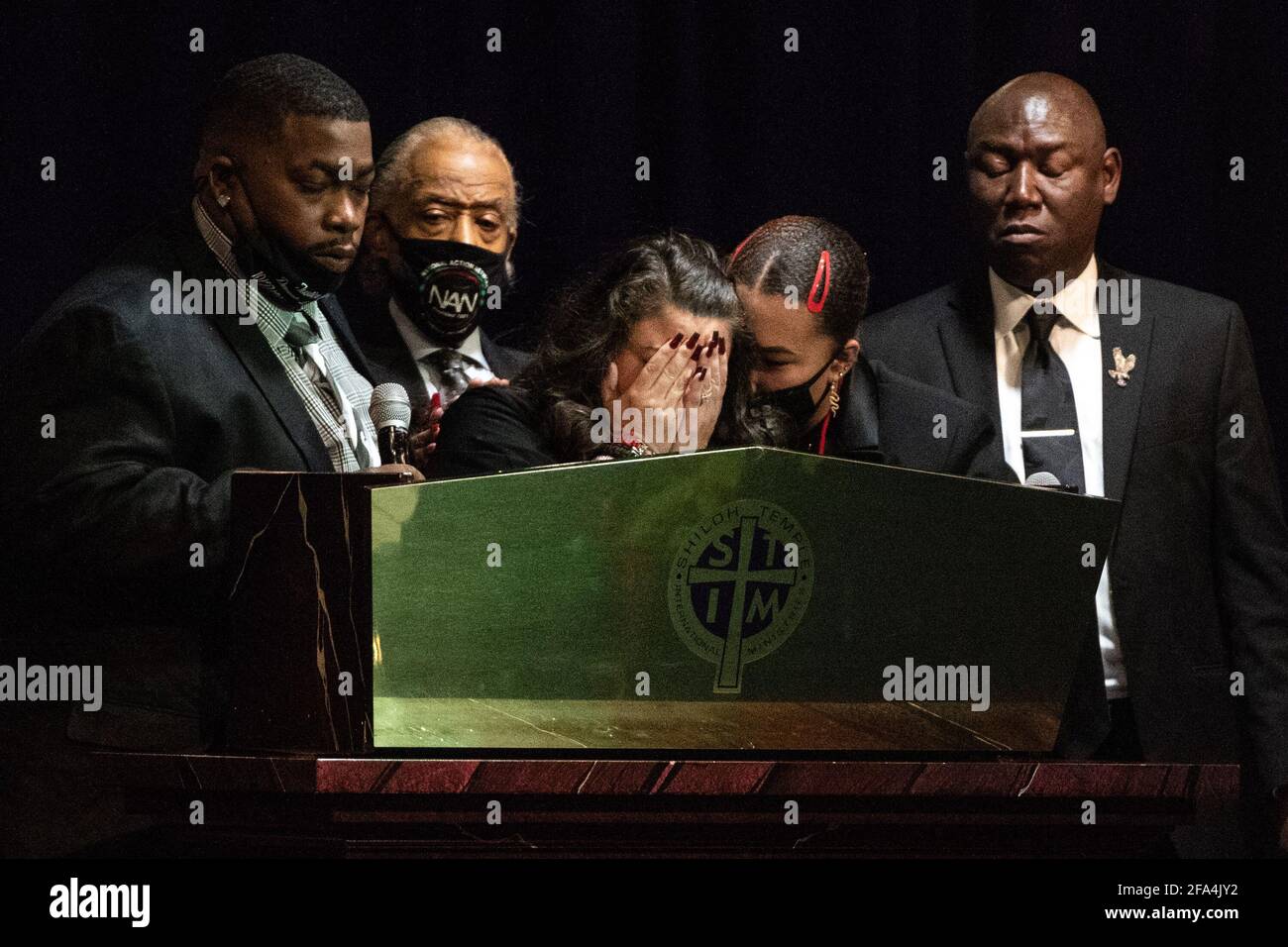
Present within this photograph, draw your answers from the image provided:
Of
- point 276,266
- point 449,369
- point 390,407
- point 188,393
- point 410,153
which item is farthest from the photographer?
point 410,153

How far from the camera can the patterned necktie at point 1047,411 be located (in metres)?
2.73

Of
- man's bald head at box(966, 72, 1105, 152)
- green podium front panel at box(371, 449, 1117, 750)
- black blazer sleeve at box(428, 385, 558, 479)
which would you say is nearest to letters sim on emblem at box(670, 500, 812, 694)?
green podium front panel at box(371, 449, 1117, 750)

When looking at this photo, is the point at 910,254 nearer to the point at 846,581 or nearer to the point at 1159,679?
the point at 1159,679

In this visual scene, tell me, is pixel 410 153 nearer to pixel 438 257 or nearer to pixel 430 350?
pixel 438 257

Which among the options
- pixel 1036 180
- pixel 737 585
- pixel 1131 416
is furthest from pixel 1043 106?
pixel 737 585

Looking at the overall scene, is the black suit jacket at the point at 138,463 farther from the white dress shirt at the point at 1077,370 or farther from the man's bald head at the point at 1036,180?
the man's bald head at the point at 1036,180

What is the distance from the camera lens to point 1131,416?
277cm

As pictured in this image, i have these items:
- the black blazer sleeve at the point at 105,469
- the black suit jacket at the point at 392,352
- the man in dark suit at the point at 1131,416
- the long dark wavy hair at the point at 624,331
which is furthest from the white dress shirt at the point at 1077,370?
the black blazer sleeve at the point at 105,469

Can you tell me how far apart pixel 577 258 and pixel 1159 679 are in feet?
4.04

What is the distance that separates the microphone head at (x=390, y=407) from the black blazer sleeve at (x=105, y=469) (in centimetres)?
20

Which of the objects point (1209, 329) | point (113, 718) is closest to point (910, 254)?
point (1209, 329)

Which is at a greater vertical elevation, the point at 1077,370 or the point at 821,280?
the point at 821,280

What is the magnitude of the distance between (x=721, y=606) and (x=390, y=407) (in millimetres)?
514

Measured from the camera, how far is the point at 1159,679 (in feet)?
8.77
